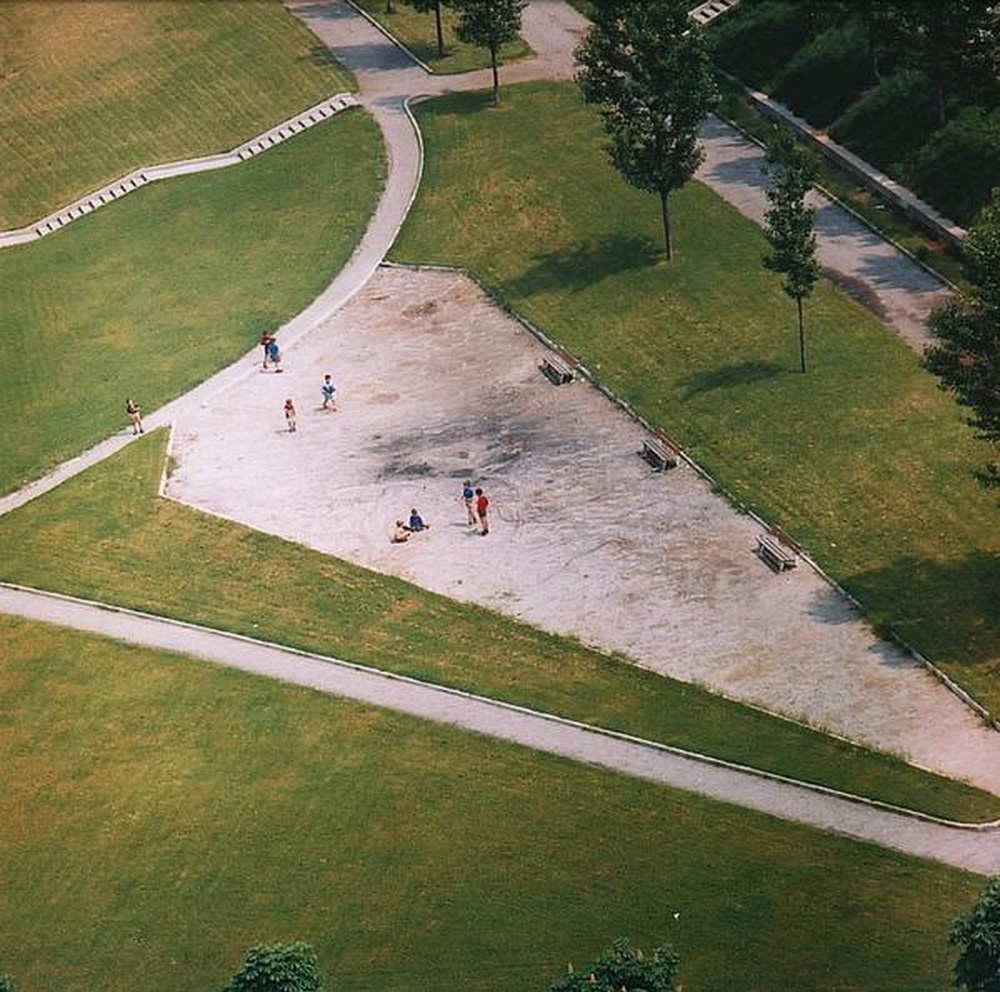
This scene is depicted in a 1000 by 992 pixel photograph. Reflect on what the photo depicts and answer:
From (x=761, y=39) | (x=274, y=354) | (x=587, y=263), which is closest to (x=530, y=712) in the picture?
(x=274, y=354)

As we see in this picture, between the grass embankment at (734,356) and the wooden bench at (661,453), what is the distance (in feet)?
2.62

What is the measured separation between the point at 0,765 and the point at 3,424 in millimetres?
26204

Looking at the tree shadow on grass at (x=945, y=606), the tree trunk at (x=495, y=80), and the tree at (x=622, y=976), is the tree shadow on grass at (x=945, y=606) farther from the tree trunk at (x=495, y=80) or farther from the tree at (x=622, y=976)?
the tree trunk at (x=495, y=80)

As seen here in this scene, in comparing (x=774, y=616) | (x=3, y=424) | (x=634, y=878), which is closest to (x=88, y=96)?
(x=3, y=424)

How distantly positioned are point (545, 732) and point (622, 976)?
50.6 feet

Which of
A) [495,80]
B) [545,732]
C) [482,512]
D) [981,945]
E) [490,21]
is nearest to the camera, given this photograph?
[981,945]

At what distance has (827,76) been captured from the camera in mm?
91500

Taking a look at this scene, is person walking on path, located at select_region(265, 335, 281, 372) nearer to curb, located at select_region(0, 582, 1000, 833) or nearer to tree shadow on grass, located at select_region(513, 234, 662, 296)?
tree shadow on grass, located at select_region(513, 234, 662, 296)

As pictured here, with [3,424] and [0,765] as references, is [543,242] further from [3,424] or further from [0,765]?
[0,765]

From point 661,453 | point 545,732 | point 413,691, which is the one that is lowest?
point 413,691

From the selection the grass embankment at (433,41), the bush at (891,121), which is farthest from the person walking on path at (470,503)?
the grass embankment at (433,41)

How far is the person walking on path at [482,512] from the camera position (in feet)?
214

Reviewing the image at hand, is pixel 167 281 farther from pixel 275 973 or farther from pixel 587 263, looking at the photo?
pixel 275 973

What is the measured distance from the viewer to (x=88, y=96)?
108750 millimetres
